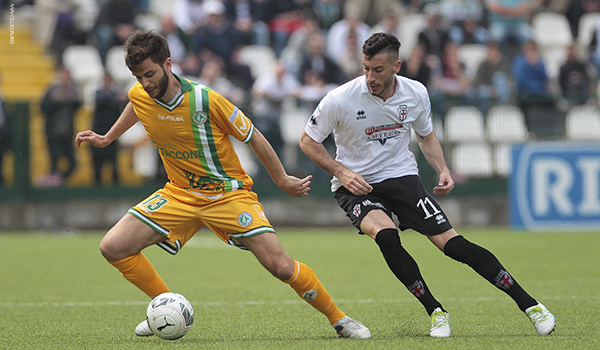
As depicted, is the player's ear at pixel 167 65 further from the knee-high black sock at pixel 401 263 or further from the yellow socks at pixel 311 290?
the knee-high black sock at pixel 401 263

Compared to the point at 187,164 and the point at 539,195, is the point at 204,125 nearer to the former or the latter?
the point at 187,164

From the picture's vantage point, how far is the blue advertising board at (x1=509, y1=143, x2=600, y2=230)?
46.6 ft

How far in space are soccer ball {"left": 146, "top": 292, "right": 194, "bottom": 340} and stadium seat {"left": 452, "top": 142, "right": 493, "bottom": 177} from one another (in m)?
9.62

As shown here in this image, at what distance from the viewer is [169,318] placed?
5.83m

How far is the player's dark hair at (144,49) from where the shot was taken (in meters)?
5.68

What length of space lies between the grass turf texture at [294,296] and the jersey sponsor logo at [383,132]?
4.12ft

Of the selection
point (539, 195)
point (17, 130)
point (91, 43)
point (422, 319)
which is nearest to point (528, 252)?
point (539, 195)

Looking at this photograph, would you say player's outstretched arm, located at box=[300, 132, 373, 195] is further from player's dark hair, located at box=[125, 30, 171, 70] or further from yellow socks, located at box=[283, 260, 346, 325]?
player's dark hair, located at box=[125, 30, 171, 70]

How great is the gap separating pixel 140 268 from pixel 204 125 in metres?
1.00

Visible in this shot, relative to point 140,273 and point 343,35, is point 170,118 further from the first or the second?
point 343,35

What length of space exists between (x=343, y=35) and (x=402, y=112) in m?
10.6

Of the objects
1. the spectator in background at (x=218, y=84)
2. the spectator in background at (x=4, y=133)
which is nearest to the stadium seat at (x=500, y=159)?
the spectator in background at (x=218, y=84)

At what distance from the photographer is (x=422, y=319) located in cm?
688

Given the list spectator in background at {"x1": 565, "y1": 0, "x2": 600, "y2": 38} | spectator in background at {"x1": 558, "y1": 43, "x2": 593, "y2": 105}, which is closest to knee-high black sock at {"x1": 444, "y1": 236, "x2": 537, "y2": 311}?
spectator in background at {"x1": 558, "y1": 43, "x2": 593, "y2": 105}
